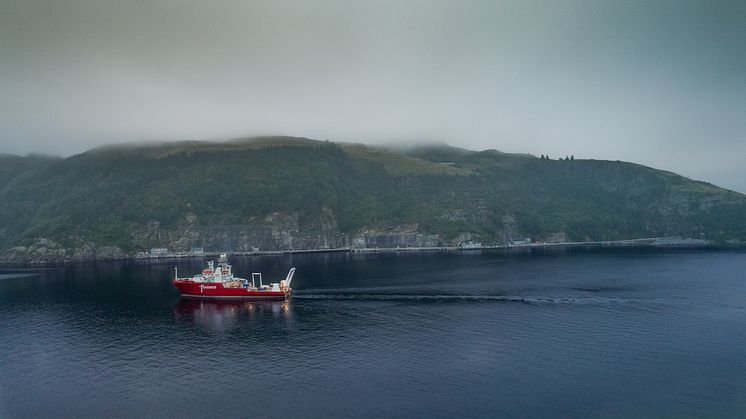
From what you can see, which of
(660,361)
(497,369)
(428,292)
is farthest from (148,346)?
(660,361)

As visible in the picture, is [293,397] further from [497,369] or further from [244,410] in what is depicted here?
[497,369]

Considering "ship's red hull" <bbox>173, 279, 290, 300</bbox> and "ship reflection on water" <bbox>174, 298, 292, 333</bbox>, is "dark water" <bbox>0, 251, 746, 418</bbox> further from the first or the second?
"ship's red hull" <bbox>173, 279, 290, 300</bbox>

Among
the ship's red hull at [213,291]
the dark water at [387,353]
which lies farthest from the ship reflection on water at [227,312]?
the ship's red hull at [213,291]

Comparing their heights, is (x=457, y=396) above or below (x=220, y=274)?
below

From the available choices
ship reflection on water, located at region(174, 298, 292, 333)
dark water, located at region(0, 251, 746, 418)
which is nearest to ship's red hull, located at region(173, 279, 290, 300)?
ship reflection on water, located at region(174, 298, 292, 333)

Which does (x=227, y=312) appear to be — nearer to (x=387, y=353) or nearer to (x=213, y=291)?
(x=213, y=291)

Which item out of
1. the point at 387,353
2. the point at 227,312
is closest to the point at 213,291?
the point at 227,312
